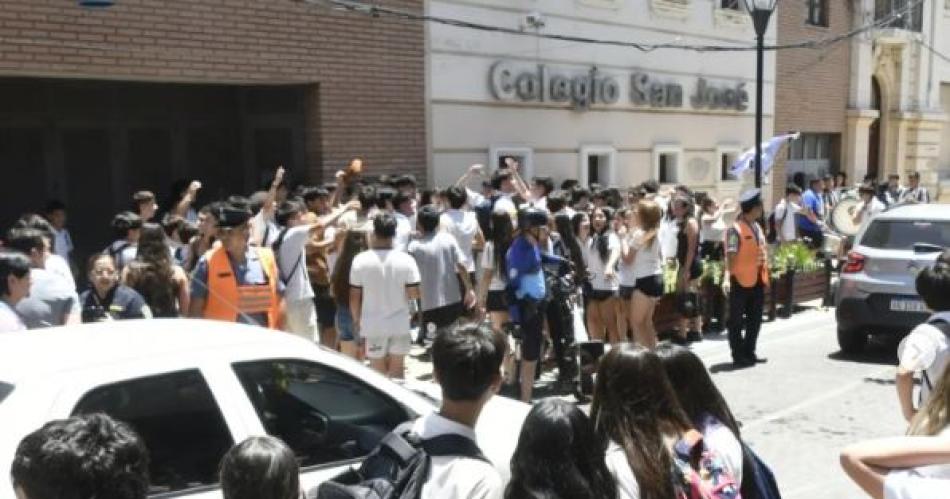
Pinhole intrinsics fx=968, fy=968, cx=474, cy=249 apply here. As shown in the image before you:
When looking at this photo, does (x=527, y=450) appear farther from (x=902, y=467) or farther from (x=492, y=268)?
(x=492, y=268)

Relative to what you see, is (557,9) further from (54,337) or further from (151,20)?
(54,337)

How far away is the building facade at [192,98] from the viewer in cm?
1005

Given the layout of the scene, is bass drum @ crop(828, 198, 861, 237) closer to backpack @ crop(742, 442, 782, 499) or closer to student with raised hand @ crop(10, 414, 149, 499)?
backpack @ crop(742, 442, 782, 499)

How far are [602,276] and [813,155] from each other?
1569 centimetres

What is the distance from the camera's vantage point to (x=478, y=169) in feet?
38.0

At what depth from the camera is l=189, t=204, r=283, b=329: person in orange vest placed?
6297 mm

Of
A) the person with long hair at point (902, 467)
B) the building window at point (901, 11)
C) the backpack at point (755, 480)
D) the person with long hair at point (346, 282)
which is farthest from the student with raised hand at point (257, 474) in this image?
the building window at point (901, 11)

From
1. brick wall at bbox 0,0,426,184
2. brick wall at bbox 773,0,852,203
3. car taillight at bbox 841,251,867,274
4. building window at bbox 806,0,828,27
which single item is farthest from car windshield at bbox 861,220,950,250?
building window at bbox 806,0,828,27

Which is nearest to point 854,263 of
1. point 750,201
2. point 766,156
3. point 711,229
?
point 750,201

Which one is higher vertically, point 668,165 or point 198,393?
point 668,165

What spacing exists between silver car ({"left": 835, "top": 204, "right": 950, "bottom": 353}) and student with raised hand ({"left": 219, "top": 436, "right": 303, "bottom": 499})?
876 cm

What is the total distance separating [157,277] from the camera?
6.26 meters

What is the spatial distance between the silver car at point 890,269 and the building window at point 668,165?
769cm

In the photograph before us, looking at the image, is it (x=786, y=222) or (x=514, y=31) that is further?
(x=786, y=222)
